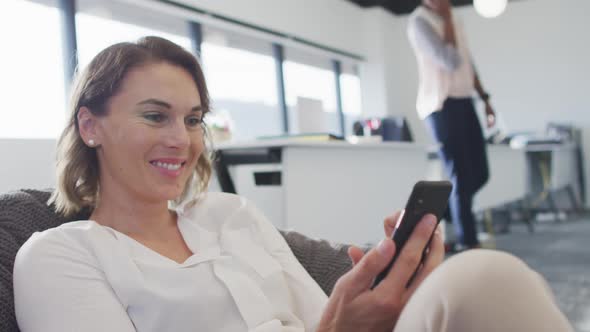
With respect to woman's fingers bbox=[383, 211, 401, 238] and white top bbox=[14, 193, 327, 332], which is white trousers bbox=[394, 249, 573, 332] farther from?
white top bbox=[14, 193, 327, 332]

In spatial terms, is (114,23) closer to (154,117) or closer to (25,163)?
(25,163)

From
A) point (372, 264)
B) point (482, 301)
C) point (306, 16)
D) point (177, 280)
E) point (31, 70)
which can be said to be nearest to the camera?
point (482, 301)

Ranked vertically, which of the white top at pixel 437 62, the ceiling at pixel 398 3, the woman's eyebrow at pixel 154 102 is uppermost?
the ceiling at pixel 398 3

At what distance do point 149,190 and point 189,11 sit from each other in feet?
14.1

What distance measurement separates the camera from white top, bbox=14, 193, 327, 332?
934 mm

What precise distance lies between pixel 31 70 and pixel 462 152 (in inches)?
112

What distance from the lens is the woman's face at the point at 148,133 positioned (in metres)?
1.15

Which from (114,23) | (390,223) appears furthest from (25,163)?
(390,223)

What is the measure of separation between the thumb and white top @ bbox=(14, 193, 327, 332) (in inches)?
10.7

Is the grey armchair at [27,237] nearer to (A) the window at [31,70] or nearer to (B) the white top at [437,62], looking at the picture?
(B) the white top at [437,62]

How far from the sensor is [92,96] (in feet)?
3.80

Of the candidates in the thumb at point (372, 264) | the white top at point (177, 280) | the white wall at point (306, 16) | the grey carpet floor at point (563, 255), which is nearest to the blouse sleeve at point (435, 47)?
the grey carpet floor at point (563, 255)

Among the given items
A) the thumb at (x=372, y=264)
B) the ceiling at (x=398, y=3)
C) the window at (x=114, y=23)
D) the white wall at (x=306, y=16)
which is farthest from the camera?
the ceiling at (x=398, y=3)

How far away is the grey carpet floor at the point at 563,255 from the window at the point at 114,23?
297 centimetres
